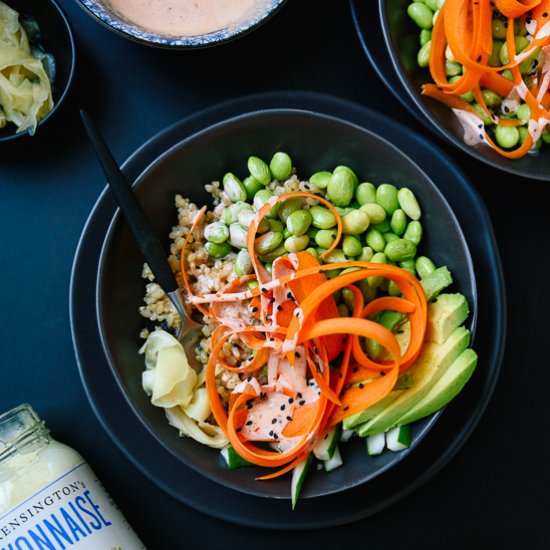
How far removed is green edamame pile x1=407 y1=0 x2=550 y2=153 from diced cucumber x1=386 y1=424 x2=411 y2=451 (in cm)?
61

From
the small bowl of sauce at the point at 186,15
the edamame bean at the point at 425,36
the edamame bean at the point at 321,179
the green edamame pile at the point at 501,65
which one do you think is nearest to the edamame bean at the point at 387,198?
the edamame bean at the point at 321,179

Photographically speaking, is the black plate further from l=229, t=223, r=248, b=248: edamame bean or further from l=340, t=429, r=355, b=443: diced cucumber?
l=229, t=223, r=248, b=248: edamame bean

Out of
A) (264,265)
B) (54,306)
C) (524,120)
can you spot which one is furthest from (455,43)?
(54,306)

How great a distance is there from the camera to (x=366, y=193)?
1450mm

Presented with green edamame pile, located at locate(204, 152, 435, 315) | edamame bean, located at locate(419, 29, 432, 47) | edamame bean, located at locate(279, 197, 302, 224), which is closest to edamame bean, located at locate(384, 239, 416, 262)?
green edamame pile, located at locate(204, 152, 435, 315)

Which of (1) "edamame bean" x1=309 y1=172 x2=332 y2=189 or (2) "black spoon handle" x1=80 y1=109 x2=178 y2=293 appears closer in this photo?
(2) "black spoon handle" x1=80 y1=109 x2=178 y2=293

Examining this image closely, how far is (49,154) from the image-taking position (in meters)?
1.53

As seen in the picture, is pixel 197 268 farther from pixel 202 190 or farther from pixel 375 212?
pixel 375 212

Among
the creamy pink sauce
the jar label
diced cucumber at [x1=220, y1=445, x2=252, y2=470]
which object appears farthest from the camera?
the creamy pink sauce

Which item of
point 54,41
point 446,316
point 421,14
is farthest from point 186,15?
point 446,316

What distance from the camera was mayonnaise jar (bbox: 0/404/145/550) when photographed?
1.27 metres

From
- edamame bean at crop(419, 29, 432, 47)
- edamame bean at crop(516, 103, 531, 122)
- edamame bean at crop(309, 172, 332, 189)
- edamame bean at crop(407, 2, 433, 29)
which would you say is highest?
edamame bean at crop(407, 2, 433, 29)

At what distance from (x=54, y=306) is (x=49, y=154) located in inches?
13.1

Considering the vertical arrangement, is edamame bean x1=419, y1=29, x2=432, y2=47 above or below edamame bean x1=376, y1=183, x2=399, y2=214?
above
